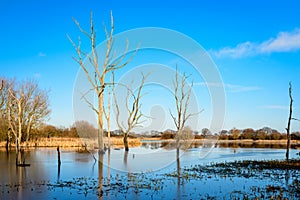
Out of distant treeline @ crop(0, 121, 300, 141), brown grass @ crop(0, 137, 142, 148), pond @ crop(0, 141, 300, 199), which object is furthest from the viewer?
brown grass @ crop(0, 137, 142, 148)

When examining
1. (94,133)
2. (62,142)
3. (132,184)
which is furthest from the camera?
(62,142)

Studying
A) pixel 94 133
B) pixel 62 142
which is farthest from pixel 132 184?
pixel 62 142

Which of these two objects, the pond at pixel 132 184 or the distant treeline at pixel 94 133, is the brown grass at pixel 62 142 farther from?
the pond at pixel 132 184

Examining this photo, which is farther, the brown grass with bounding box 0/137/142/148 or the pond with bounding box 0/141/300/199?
the brown grass with bounding box 0/137/142/148

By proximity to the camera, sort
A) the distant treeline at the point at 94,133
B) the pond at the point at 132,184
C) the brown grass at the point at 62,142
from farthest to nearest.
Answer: the brown grass at the point at 62,142 < the distant treeline at the point at 94,133 < the pond at the point at 132,184

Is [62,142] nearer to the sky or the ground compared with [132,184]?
nearer to the ground

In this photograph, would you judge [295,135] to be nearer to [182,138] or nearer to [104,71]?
[182,138]

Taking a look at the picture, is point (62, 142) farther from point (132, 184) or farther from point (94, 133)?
point (132, 184)

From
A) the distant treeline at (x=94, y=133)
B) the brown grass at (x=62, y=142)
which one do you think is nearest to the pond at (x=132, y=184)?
the distant treeline at (x=94, y=133)

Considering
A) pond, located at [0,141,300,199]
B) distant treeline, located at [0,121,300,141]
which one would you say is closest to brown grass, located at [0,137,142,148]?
distant treeline, located at [0,121,300,141]

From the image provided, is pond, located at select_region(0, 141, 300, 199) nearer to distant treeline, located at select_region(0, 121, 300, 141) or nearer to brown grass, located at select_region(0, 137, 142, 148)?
distant treeline, located at select_region(0, 121, 300, 141)

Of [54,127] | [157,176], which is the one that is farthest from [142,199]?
[54,127]

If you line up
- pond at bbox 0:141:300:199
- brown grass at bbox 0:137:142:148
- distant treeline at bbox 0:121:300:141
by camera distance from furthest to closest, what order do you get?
brown grass at bbox 0:137:142:148
distant treeline at bbox 0:121:300:141
pond at bbox 0:141:300:199

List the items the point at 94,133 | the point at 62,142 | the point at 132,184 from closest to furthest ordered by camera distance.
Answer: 1. the point at 132,184
2. the point at 94,133
3. the point at 62,142
